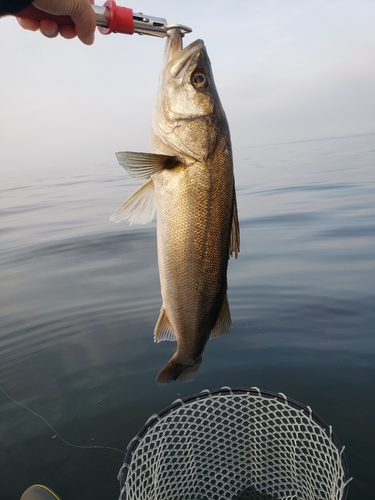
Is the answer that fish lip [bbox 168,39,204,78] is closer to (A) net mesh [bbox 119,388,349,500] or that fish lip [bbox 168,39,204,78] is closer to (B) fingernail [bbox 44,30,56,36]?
(B) fingernail [bbox 44,30,56,36]

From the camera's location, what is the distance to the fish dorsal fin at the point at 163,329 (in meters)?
2.35

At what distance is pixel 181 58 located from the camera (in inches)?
85.9

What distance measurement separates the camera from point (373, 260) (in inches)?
279

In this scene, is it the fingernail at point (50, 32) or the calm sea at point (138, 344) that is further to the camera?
the calm sea at point (138, 344)

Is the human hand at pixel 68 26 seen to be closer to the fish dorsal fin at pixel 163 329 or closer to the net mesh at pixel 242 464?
the fish dorsal fin at pixel 163 329

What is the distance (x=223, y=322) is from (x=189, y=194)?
78 centimetres

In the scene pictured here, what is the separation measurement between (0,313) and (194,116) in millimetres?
5177

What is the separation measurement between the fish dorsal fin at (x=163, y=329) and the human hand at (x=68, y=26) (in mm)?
1530

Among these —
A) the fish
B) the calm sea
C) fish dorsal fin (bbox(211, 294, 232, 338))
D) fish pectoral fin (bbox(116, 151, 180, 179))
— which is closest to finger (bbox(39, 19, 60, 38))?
the fish

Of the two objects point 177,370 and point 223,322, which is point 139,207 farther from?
point 177,370

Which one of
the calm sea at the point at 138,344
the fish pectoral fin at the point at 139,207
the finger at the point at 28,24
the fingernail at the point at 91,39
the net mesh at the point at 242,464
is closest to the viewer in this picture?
the finger at the point at 28,24

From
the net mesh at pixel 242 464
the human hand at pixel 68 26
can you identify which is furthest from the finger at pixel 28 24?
the net mesh at pixel 242 464

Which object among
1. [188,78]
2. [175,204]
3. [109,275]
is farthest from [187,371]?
[109,275]

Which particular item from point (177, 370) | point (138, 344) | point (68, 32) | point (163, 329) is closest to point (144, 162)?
point (68, 32)
